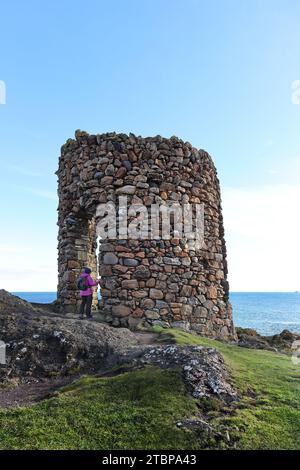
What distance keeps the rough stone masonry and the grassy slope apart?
211 inches

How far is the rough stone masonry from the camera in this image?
11.3 m

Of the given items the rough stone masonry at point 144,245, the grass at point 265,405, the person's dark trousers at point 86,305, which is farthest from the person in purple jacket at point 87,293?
the grass at point 265,405

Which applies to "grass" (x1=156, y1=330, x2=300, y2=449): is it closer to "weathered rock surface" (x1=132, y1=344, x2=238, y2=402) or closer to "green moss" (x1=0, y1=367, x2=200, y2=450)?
"weathered rock surface" (x1=132, y1=344, x2=238, y2=402)

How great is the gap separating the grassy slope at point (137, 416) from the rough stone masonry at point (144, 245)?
5364mm

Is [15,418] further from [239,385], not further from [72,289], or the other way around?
[72,289]

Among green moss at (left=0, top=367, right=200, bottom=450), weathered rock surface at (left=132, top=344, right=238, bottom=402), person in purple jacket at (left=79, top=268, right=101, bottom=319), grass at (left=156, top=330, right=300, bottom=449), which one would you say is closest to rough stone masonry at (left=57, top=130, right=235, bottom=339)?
person in purple jacket at (left=79, top=268, right=101, bottom=319)

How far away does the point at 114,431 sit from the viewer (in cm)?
434

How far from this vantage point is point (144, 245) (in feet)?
37.8

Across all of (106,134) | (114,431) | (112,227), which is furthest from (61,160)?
(114,431)

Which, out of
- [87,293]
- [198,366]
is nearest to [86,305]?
[87,293]

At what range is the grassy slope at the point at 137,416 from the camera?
13.7 ft

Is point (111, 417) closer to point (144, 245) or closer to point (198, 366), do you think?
point (198, 366)

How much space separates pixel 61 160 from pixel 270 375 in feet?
32.8
